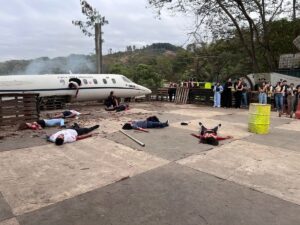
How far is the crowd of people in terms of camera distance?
14555 millimetres

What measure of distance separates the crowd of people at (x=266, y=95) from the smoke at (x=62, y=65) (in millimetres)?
19400

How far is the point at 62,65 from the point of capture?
40.8 metres

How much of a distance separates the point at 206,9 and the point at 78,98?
39.4 ft

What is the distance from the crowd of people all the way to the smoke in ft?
63.6

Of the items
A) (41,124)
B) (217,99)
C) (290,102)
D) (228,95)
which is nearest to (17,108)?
(41,124)

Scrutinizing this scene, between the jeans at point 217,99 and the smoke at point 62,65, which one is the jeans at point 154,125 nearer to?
the jeans at point 217,99

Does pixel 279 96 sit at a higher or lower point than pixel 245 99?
higher

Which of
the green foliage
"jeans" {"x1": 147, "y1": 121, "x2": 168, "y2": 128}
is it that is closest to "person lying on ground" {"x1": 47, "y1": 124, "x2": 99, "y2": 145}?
"jeans" {"x1": 147, "y1": 121, "x2": 168, "y2": 128}

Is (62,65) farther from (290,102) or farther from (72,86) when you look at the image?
(290,102)

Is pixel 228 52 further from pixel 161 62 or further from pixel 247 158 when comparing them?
pixel 247 158

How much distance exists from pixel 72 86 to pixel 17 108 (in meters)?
7.23

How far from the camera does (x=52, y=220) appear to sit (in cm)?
419

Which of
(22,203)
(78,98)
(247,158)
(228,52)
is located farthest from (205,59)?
(22,203)

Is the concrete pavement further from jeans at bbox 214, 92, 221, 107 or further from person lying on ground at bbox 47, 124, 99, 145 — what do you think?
jeans at bbox 214, 92, 221, 107
